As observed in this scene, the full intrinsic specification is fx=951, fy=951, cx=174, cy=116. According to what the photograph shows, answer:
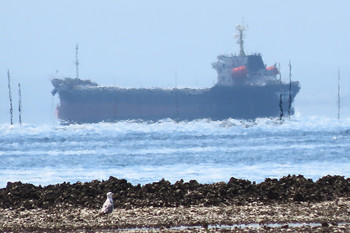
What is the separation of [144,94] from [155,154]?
6744 centimetres

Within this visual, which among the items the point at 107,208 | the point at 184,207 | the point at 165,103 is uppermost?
the point at 107,208

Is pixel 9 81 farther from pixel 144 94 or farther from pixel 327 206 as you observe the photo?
pixel 327 206

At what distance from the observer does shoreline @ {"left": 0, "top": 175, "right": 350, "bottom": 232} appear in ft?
55.0

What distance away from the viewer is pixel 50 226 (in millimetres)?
17109

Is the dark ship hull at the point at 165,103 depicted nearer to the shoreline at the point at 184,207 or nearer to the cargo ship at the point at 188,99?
the cargo ship at the point at 188,99

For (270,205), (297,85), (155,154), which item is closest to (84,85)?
(297,85)

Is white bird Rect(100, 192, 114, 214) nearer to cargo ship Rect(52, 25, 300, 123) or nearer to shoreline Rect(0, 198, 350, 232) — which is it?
shoreline Rect(0, 198, 350, 232)

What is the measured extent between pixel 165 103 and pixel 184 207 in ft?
344

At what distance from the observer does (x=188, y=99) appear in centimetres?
12462

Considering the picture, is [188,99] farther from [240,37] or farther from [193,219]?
[193,219]

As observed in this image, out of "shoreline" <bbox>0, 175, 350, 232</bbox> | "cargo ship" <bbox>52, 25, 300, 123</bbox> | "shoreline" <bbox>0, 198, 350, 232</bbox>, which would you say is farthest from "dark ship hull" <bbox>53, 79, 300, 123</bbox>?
"shoreline" <bbox>0, 198, 350, 232</bbox>

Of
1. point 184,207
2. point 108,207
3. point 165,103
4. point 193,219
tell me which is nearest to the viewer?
point 193,219

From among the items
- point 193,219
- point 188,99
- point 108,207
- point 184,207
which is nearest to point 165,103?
point 188,99

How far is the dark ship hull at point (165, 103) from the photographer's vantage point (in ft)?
407
